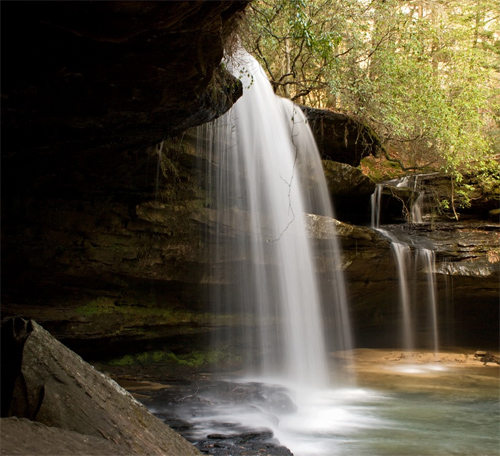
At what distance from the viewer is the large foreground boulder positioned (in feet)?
9.66

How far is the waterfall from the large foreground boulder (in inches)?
219

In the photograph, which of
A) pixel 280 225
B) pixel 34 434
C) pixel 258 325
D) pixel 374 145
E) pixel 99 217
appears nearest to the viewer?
pixel 34 434

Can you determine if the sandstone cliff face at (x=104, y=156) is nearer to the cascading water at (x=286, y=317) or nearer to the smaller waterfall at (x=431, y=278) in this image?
the cascading water at (x=286, y=317)

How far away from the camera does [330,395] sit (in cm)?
874

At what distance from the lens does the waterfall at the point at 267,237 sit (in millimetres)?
9375

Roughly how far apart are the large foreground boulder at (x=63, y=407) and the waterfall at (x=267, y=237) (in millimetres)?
5572

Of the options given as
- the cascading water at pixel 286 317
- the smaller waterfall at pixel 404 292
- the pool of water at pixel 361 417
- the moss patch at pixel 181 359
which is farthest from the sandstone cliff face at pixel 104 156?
the smaller waterfall at pixel 404 292

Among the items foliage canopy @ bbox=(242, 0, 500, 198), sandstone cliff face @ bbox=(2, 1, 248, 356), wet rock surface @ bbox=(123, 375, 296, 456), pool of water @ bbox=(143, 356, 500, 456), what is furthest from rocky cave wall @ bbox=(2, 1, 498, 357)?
pool of water @ bbox=(143, 356, 500, 456)

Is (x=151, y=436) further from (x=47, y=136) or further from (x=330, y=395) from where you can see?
(x=330, y=395)

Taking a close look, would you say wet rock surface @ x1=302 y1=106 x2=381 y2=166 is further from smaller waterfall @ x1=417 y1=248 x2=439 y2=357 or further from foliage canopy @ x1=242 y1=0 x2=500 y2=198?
smaller waterfall @ x1=417 y1=248 x2=439 y2=357

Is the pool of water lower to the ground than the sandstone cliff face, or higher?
lower


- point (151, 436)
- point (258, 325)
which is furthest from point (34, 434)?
point (258, 325)

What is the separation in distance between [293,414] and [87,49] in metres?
5.72

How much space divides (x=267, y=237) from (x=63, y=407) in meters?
6.78
